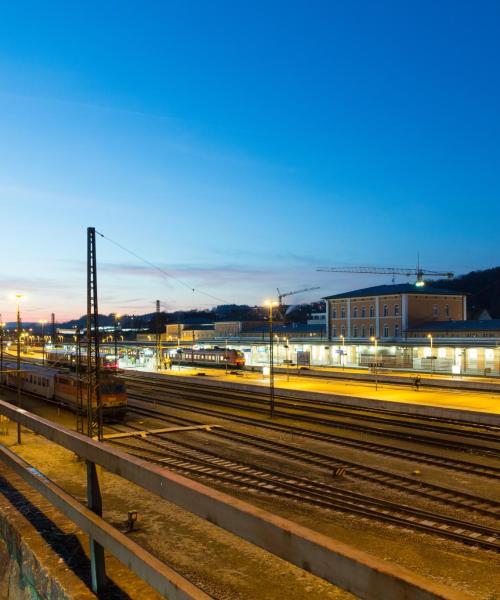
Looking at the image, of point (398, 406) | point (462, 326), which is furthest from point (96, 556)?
point (462, 326)

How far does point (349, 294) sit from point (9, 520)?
79.0m

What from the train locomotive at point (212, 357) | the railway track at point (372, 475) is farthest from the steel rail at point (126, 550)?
the train locomotive at point (212, 357)

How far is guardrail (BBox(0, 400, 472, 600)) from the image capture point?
6.37 feet

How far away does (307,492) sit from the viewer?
16.2 metres

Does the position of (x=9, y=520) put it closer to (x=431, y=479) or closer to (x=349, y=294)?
(x=431, y=479)

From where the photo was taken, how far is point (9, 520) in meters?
5.34

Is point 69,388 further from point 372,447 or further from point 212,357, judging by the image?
point 212,357

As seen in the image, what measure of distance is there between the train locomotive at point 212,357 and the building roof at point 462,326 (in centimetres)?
2236

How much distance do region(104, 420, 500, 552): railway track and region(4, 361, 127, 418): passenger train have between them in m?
6.83

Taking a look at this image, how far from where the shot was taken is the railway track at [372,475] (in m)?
15.6

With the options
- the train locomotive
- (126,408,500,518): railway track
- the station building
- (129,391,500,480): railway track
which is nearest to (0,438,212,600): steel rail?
Result: (126,408,500,518): railway track

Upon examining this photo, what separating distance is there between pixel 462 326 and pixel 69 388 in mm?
45540

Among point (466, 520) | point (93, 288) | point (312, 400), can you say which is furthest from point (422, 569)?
point (312, 400)

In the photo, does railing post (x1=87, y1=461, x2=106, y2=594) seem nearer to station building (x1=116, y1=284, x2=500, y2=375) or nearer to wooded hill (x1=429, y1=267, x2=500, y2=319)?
station building (x1=116, y1=284, x2=500, y2=375)
